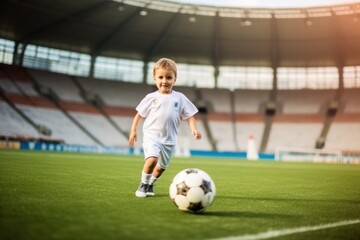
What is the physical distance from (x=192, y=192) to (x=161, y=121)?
1.44 meters

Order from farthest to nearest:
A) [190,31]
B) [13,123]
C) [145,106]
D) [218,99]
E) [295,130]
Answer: [218,99], [295,130], [190,31], [13,123], [145,106]

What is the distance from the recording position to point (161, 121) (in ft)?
17.9

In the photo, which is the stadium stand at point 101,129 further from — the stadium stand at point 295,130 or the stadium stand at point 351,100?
the stadium stand at point 351,100

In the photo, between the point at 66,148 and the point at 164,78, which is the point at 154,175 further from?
the point at 66,148

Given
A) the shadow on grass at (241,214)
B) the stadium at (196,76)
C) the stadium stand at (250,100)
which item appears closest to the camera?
the shadow on grass at (241,214)

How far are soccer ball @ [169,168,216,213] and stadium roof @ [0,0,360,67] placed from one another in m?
30.5

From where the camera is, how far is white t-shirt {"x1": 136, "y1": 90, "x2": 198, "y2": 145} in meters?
5.46

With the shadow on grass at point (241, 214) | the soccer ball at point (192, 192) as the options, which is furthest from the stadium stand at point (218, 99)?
the shadow on grass at point (241, 214)

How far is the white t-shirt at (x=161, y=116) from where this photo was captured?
17.9 ft

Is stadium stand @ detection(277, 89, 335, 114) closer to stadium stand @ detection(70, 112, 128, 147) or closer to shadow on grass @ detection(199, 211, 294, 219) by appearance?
stadium stand @ detection(70, 112, 128, 147)

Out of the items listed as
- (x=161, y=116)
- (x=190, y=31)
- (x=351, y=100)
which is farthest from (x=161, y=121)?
(x=351, y=100)

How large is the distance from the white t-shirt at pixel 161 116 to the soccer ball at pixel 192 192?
3.12 ft

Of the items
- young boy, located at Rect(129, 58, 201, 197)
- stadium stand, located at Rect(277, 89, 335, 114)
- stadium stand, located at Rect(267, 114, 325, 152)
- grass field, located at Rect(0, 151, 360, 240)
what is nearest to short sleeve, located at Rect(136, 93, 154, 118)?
young boy, located at Rect(129, 58, 201, 197)

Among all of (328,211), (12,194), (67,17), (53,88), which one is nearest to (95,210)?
(12,194)
